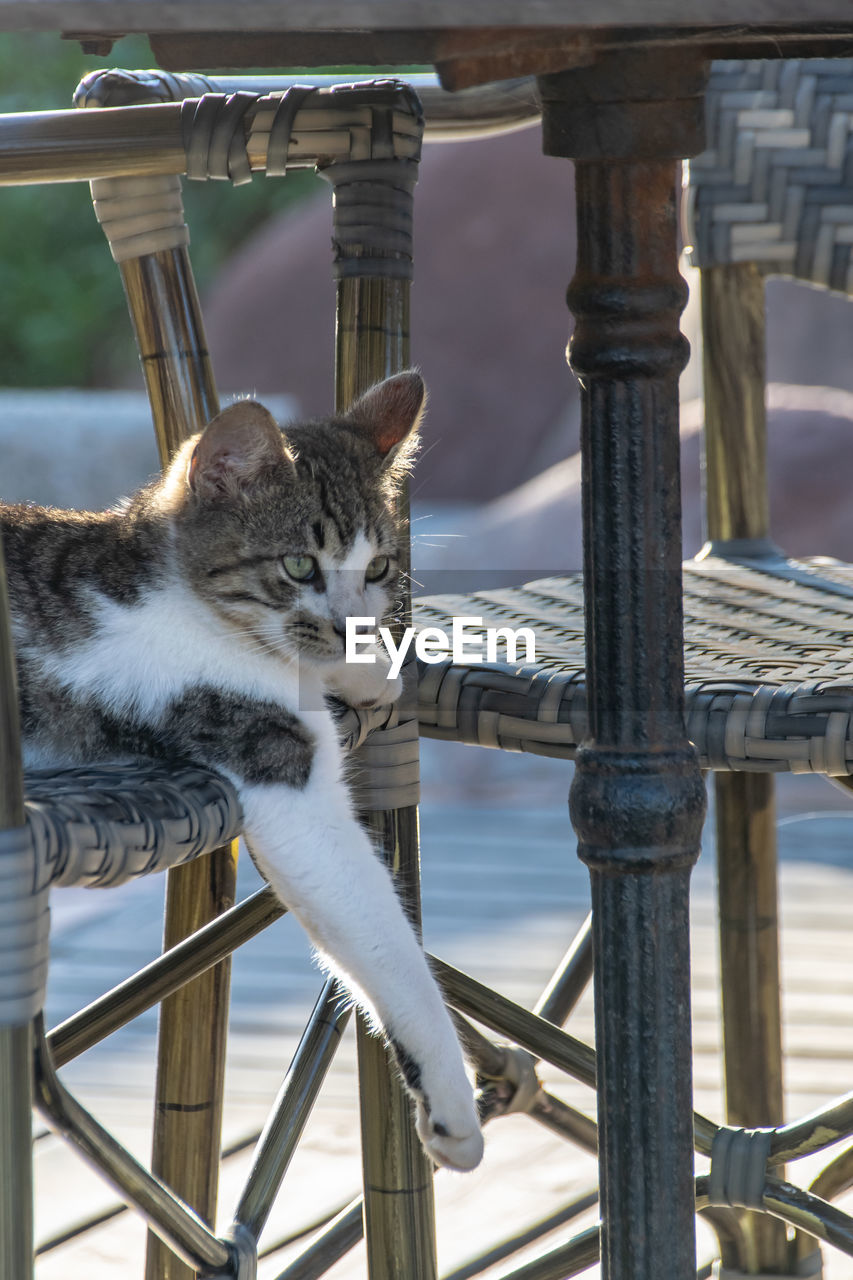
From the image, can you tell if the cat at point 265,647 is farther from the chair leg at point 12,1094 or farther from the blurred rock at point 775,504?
the blurred rock at point 775,504

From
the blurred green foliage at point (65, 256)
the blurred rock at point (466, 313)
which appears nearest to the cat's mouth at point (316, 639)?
the blurred rock at point (466, 313)

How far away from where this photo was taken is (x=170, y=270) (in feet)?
3.00

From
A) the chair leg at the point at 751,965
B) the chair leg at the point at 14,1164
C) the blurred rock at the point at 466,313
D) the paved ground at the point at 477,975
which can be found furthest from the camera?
the blurred rock at the point at 466,313

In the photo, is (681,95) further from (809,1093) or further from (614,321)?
(809,1093)

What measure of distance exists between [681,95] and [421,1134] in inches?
19.9

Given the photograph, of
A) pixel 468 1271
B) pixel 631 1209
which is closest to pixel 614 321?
pixel 631 1209

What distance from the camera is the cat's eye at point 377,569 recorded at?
91cm

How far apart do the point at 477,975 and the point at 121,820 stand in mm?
1264

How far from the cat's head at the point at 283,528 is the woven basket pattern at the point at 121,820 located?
20 centimetres

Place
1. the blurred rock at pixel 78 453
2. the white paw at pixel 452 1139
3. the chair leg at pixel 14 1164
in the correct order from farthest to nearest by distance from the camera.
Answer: the blurred rock at pixel 78 453, the white paw at pixel 452 1139, the chair leg at pixel 14 1164

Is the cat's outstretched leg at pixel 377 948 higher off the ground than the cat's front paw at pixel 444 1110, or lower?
higher

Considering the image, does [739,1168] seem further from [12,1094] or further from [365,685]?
[12,1094]

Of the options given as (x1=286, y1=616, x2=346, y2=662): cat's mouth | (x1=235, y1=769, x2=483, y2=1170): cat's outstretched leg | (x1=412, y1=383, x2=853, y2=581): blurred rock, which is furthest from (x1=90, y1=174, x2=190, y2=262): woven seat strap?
(x1=412, y1=383, x2=853, y2=581): blurred rock

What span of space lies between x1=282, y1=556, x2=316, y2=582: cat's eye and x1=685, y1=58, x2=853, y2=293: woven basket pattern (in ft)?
1.69
